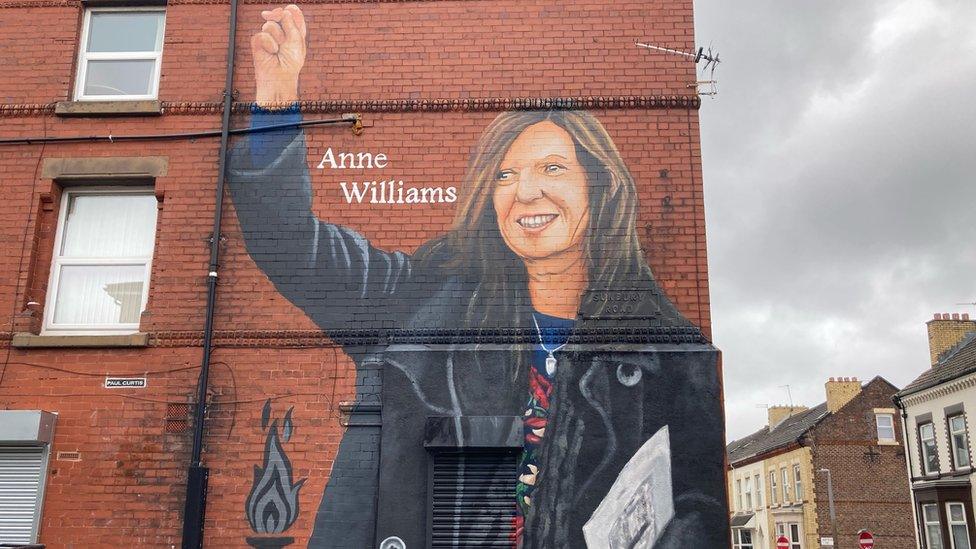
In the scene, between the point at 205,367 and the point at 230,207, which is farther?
the point at 230,207

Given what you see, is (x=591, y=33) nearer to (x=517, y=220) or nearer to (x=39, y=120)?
(x=517, y=220)

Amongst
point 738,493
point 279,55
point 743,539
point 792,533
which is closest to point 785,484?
point 792,533

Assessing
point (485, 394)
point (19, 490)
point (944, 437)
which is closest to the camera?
point (485, 394)

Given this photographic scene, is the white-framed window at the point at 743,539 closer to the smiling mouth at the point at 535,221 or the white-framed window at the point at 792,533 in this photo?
the white-framed window at the point at 792,533

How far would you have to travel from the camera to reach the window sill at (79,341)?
8.82 metres

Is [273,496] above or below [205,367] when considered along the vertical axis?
below

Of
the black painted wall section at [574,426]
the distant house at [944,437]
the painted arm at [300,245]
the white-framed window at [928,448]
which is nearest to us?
the black painted wall section at [574,426]

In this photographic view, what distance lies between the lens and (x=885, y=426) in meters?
37.9

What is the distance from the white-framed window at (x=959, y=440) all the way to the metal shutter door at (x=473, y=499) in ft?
71.6

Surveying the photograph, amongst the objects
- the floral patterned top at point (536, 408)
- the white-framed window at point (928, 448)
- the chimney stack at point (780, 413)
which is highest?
the chimney stack at point (780, 413)

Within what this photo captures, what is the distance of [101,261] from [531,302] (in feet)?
15.6

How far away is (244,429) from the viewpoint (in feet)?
28.2

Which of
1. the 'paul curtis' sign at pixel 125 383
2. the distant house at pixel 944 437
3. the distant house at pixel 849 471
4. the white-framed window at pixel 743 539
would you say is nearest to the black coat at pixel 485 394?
the 'paul curtis' sign at pixel 125 383

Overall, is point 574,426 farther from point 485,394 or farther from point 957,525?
point 957,525
